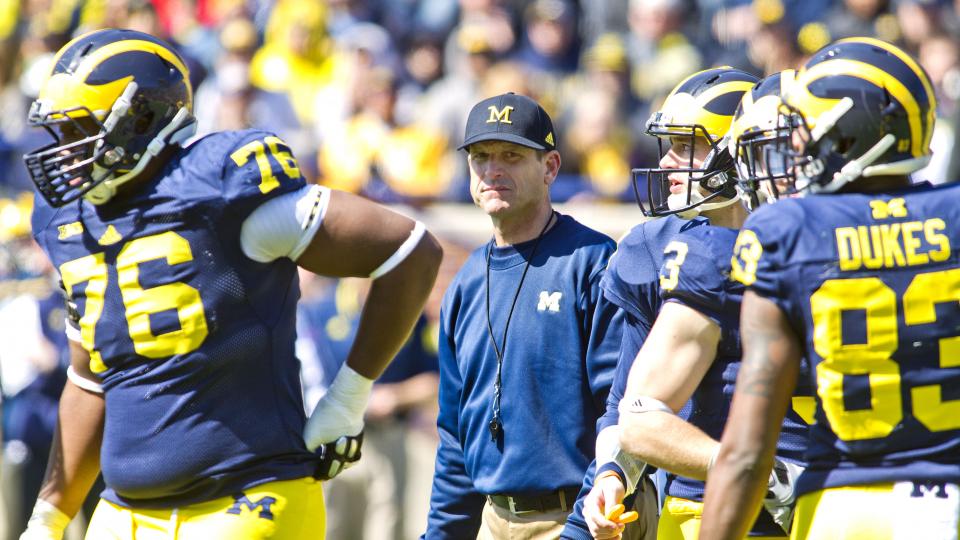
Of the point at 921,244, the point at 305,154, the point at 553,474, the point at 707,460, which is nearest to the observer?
the point at 921,244

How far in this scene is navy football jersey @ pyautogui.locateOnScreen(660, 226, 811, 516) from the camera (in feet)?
9.85

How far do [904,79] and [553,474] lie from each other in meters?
1.61

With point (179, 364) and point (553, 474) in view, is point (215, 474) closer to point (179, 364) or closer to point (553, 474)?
point (179, 364)

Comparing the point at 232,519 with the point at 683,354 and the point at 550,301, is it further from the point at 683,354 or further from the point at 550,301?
the point at 683,354

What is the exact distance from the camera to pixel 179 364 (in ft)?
11.8

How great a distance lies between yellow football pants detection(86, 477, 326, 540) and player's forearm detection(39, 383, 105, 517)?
0.28m

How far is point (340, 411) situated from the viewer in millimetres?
3850

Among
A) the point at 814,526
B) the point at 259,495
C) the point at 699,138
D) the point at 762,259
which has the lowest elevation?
the point at 259,495

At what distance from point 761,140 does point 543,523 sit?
146cm

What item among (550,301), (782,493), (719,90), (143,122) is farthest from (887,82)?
(143,122)

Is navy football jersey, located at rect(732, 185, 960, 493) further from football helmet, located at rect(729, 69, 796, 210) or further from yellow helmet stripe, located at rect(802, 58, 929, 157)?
football helmet, located at rect(729, 69, 796, 210)

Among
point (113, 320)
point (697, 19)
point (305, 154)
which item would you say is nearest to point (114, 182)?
point (113, 320)

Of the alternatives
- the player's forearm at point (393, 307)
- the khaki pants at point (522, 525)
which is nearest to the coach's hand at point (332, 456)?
the player's forearm at point (393, 307)

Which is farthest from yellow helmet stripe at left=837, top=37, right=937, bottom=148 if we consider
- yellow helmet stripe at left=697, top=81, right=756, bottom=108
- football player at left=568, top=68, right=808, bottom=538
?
yellow helmet stripe at left=697, top=81, right=756, bottom=108
